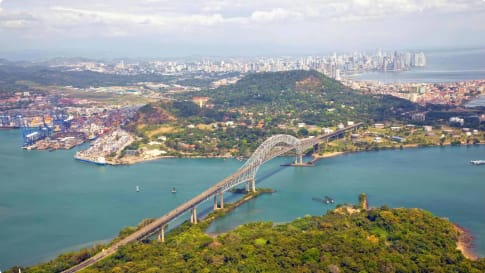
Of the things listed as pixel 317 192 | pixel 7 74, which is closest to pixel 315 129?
pixel 317 192

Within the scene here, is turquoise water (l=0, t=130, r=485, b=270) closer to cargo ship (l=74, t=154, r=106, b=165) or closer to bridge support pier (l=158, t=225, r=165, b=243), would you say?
cargo ship (l=74, t=154, r=106, b=165)

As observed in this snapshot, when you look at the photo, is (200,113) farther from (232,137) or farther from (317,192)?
(317,192)

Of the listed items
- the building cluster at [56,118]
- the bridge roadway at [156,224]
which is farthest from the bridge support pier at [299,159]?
the building cluster at [56,118]

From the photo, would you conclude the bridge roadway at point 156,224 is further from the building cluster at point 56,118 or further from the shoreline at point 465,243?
the building cluster at point 56,118

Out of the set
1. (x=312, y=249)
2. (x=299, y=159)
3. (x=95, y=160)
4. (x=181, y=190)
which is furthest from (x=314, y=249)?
(x=95, y=160)

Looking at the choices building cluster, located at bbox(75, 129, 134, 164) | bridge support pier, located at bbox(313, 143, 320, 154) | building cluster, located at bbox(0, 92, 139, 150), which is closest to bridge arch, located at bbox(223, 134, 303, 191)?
bridge support pier, located at bbox(313, 143, 320, 154)

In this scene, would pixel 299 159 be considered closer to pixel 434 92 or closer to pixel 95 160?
pixel 95 160
